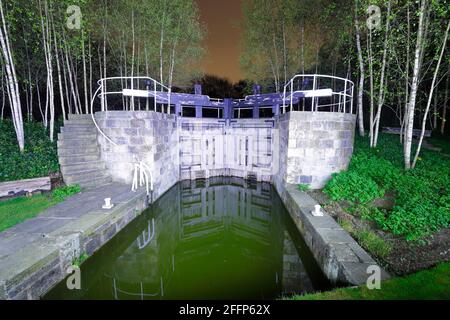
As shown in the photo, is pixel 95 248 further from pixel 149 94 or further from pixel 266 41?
pixel 266 41

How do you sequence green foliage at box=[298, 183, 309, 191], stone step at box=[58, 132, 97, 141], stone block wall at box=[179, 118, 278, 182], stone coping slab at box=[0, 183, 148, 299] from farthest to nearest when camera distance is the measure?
stone block wall at box=[179, 118, 278, 182]
stone step at box=[58, 132, 97, 141]
green foliage at box=[298, 183, 309, 191]
stone coping slab at box=[0, 183, 148, 299]

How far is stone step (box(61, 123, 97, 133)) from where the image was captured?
6148mm

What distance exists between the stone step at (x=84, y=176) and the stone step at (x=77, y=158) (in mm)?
358

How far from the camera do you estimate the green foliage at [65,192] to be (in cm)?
482

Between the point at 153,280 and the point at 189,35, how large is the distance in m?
10.0

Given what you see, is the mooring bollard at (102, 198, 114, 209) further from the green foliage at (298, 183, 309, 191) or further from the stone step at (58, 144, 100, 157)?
the green foliage at (298, 183, 309, 191)

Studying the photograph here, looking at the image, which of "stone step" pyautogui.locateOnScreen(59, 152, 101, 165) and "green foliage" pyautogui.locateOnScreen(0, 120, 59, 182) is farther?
"stone step" pyautogui.locateOnScreen(59, 152, 101, 165)

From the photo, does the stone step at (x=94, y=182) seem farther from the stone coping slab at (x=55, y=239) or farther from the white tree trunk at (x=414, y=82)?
the white tree trunk at (x=414, y=82)

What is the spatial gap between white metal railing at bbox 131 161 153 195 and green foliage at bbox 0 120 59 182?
207 centimetres

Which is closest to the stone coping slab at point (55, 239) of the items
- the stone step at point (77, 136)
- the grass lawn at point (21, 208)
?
the grass lawn at point (21, 208)

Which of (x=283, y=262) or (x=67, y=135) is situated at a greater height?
(x=67, y=135)

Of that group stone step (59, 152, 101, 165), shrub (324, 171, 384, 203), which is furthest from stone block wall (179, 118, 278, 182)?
stone step (59, 152, 101, 165)

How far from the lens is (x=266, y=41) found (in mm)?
10602

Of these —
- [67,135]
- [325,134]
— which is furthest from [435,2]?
[67,135]
